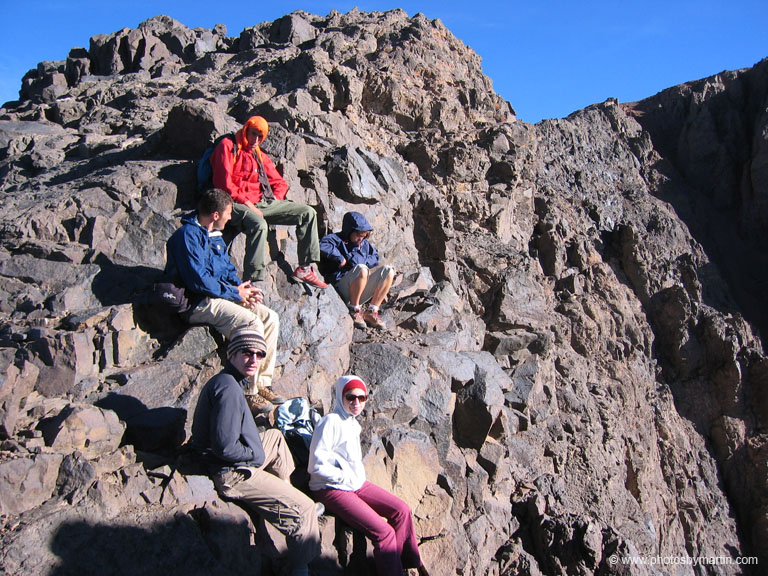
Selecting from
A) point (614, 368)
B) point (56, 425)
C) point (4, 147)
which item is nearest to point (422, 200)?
point (614, 368)

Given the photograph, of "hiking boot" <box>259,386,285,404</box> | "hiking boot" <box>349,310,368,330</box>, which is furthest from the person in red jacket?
"hiking boot" <box>259,386,285,404</box>

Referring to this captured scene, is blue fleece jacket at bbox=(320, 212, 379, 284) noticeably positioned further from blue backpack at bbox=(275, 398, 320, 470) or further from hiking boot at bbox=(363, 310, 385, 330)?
blue backpack at bbox=(275, 398, 320, 470)

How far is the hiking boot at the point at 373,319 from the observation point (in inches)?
331

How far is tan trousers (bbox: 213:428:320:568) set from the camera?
449cm

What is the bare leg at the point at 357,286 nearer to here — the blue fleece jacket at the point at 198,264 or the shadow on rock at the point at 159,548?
the blue fleece jacket at the point at 198,264

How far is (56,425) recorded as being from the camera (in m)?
4.64

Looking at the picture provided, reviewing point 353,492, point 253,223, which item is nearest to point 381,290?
point 253,223

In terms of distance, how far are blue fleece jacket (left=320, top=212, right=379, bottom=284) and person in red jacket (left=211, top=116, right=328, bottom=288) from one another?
0.26 m

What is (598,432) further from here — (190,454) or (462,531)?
(190,454)

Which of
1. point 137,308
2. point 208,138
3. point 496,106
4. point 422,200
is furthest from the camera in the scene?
point 496,106

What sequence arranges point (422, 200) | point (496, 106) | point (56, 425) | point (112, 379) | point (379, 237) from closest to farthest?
Result: point (56, 425) → point (112, 379) → point (379, 237) → point (422, 200) → point (496, 106)

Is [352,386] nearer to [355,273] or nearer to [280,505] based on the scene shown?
[280,505]

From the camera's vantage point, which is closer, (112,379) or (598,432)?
(112,379)

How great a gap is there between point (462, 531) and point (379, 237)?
5.53 m
